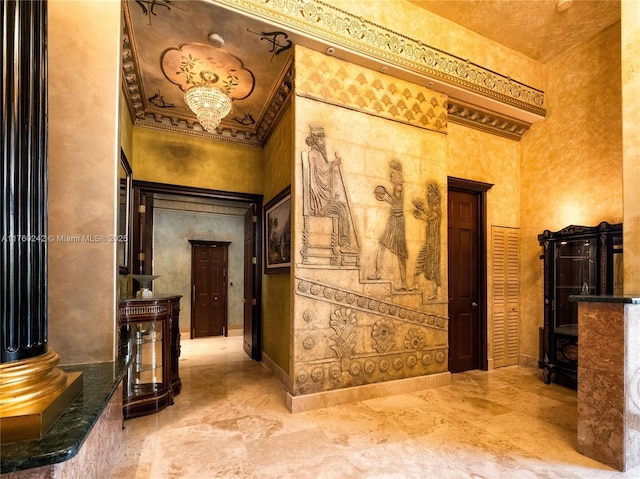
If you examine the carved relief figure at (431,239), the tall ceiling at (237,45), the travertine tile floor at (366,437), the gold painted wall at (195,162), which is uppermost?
the tall ceiling at (237,45)

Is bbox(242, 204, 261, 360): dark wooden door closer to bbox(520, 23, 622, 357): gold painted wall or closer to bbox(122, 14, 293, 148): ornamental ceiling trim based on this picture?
bbox(122, 14, 293, 148): ornamental ceiling trim

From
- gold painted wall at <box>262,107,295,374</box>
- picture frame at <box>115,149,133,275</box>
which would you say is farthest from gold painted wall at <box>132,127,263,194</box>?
picture frame at <box>115,149,133,275</box>

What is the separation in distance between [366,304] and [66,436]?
2.80 meters

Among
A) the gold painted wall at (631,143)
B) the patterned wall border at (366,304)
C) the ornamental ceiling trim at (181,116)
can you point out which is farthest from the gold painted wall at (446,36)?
the patterned wall border at (366,304)

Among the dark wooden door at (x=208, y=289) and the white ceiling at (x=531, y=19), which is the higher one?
the white ceiling at (x=531, y=19)

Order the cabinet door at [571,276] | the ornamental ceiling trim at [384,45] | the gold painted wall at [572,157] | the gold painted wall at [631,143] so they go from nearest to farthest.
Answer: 1. the gold painted wall at [631,143]
2. the ornamental ceiling trim at [384,45]
3. the cabinet door at [571,276]
4. the gold painted wall at [572,157]

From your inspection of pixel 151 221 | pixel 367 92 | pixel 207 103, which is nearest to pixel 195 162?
pixel 151 221

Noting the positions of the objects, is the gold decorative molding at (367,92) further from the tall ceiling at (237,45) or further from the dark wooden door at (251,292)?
the dark wooden door at (251,292)

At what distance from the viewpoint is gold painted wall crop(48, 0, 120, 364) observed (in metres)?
2.10

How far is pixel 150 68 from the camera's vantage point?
3.86 meters

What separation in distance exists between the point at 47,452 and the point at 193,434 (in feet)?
6.15

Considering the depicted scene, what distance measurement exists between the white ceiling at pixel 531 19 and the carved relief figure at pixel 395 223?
2131 millimetres

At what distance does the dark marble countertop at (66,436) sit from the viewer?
1.09m

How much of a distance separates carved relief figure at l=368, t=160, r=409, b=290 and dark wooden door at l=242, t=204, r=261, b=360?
7.81 ft
